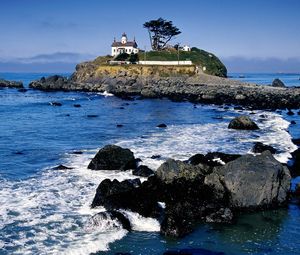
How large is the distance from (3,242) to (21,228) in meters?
1.43

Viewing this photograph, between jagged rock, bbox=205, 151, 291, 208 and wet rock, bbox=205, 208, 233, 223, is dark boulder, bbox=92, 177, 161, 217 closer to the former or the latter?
wet rock, bbox=205, 208, 233, 223

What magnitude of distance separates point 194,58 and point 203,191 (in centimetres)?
11478

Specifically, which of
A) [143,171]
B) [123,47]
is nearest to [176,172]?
[143,171]

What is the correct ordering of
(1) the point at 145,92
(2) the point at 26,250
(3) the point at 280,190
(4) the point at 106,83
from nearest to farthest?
1. (2) the point at 26,250
2. (3) the point at 280,190
3. (1) the point at 145,92
4. (4) the point at 106,83

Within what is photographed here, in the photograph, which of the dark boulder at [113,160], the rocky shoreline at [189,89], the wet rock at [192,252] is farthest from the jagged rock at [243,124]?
the wet rock at [192,252]

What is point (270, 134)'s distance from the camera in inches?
1625

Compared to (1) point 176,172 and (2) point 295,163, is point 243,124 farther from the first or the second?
(1) point 176,172

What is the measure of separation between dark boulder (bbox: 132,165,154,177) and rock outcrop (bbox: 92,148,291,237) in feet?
8.65

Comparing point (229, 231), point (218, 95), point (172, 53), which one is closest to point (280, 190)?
point (229, 231)

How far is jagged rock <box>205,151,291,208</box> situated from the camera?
20219mm

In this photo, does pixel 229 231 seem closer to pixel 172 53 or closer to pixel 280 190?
pixel 280 190

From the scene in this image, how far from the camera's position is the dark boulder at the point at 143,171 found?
2514 cm

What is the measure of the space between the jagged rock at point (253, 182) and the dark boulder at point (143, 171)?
15.6 ft

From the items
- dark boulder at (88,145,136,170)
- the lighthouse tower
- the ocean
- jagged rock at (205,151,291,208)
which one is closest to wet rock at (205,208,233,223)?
the ocean
